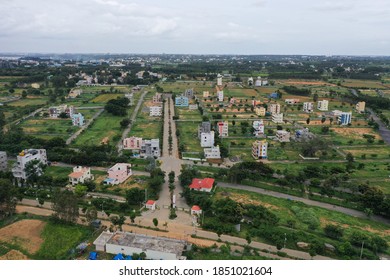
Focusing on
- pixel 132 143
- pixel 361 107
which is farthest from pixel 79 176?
pixel 361 107

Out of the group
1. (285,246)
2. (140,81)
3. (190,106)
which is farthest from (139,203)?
(140,81)

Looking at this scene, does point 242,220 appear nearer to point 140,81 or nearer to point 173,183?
point 173,183

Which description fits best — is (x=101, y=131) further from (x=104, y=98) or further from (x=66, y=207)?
(x=104, y=98)

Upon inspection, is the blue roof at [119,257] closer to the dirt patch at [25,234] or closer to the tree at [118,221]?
the tree at [118,221]

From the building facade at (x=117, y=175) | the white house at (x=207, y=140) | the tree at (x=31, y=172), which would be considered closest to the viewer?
the tree at (x=31, y=172)

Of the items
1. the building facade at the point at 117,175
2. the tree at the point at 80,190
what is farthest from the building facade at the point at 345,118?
the tree at the point at 80,190

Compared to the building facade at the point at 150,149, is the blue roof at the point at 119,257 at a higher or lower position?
lower
